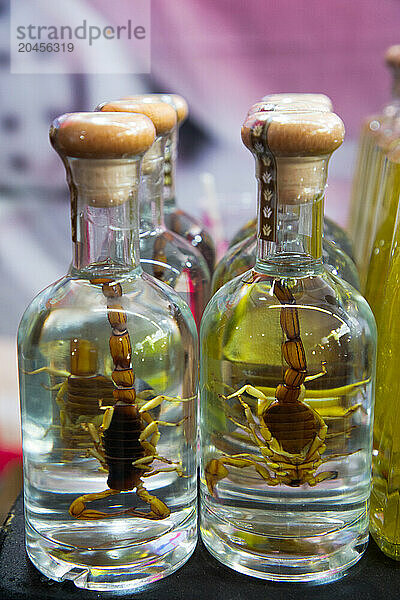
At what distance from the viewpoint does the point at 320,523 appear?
38 cm

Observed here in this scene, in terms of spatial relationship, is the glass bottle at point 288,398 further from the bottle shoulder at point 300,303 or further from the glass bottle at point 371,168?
the glass bottle at point 371,168

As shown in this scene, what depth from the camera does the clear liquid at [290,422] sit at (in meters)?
0.37

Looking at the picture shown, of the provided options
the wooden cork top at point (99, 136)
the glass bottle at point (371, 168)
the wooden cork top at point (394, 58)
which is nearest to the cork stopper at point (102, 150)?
the wooden cork top at point (99, 136)

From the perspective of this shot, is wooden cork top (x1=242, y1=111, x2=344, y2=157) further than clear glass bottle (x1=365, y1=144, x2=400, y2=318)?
No

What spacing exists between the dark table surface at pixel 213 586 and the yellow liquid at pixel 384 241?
16 cm

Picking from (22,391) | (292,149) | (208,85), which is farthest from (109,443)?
(208,85)

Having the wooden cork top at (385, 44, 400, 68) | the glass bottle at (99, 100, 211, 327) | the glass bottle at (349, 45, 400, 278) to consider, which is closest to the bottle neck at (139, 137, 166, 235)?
the glass bottle at (99, 100, 211, 327)

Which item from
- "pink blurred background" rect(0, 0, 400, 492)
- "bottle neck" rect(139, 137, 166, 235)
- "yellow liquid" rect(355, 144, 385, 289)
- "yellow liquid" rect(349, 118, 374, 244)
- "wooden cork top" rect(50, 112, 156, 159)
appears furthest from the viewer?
"pink blurred background" rect(0, 0, 400, 492)

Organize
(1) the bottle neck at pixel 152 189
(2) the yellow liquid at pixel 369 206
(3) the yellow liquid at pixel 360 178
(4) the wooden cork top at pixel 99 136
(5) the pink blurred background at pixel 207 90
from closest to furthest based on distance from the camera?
(4) the wooden cork top at pixel 99 136 → (1) the bottle neck at pixel 152 189 → (2) the yellow liquid at pixel 369 206 → (3) the yellow liquid at pixel 360 178 → (5) the pink blurred background at pixel 207 90

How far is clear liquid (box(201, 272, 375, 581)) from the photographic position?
365 millimetres

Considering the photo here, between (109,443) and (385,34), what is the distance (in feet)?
2.79

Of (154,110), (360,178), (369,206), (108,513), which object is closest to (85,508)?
(108,513)

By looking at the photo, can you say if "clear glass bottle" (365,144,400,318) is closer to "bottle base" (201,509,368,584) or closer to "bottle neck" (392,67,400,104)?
"bottle base" (201,509,368,584)

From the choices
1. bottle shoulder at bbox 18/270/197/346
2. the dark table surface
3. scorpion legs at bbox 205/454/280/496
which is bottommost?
the dark table surface
